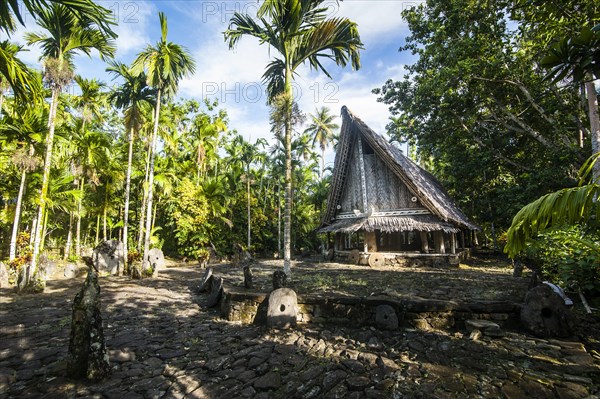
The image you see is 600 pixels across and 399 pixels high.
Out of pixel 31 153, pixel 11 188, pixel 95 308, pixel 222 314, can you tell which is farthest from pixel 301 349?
pixel 11 188

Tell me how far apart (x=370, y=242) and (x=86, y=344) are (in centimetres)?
1271

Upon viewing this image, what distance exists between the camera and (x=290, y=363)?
418 cm

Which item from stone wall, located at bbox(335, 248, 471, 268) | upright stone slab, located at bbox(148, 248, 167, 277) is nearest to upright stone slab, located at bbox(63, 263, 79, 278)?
upright stone slab, located at bbox(148, 248, 167, 277)

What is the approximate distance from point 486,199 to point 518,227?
14.8 meters

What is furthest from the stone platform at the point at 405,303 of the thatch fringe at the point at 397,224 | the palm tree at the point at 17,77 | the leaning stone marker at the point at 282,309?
the palm tree at the point at 17,77

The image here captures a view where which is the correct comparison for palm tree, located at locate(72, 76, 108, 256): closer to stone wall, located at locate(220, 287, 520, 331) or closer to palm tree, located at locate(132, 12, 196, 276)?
palm tree, located at locate(132, 12, 196, 276)

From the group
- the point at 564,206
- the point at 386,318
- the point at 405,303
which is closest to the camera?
the point at 564,206

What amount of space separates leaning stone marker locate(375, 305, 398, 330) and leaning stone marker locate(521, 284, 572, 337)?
224cm

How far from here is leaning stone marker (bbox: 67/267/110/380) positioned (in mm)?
3555

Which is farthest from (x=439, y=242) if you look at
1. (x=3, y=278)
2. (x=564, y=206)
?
(x=3, y=278)

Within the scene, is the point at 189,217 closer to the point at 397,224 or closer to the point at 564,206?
the point at 397,224

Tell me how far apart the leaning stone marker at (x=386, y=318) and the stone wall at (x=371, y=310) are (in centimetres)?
11

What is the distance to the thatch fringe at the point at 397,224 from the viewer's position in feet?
41.7

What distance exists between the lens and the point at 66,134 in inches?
457
